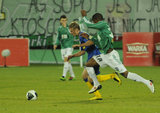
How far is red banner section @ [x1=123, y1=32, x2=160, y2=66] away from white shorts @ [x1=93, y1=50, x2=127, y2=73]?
1236 cm

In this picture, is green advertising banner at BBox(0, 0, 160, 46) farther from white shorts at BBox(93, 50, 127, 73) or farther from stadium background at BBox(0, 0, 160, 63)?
white shorts at BBox(93, 50, 127, 73)

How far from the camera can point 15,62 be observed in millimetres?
20797

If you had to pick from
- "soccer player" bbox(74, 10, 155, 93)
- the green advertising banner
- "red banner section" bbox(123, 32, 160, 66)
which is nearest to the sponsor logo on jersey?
"red banner section" bbox(123, 32, 160, 66)

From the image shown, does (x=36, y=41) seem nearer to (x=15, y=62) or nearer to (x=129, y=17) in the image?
(x=15, y=62)

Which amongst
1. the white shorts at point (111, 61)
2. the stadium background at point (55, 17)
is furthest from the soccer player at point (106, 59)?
the stadium background at point (55, 17)

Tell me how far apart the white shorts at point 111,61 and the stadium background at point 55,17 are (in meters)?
15.5

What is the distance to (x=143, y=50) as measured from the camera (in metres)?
20.3

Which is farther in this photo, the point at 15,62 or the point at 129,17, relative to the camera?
the point at 129,17

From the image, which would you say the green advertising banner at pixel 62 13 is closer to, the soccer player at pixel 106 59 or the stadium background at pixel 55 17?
the stadium background at pixel 55 17

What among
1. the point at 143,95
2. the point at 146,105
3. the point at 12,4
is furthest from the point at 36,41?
the point at 146,105

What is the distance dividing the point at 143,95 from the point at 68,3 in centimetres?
1569

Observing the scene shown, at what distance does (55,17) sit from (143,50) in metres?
6.34

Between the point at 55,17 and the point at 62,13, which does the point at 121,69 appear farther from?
the point at 55,17

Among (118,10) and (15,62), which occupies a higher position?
(118,10)
